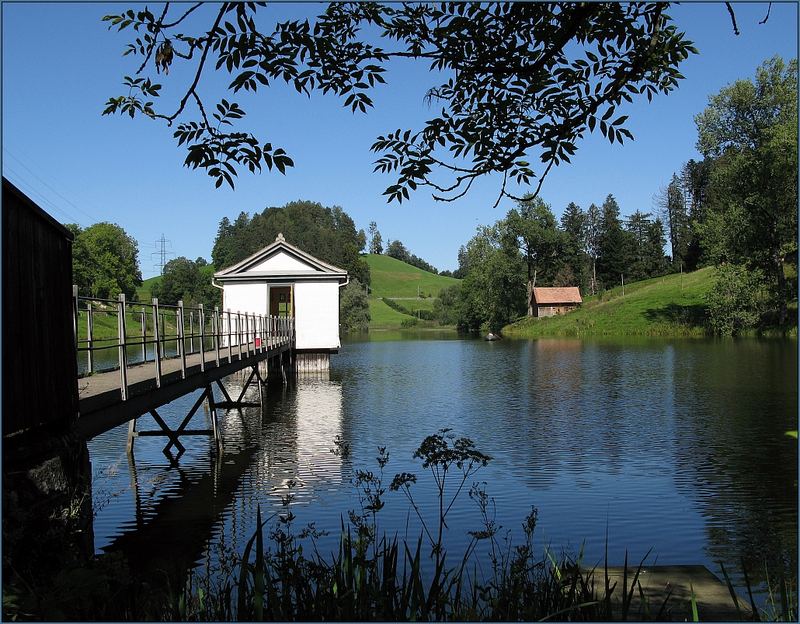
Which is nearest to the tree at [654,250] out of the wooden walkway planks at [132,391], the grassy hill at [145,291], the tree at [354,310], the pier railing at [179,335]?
the tree at [354,310]

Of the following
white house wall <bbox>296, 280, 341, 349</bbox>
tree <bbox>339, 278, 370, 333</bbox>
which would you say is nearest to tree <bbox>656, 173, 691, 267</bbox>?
tree <bbox>339, 278, 370, 333</bbox>

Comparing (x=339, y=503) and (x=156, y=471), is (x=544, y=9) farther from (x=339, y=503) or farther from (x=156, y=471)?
(x=156, y=471)

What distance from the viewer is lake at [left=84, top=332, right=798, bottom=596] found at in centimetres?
1068

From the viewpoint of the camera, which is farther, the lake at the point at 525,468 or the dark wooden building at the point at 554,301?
the dark wooden building at the point at 554,301

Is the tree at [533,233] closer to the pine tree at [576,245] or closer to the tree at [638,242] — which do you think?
the pine tree at [576,245]

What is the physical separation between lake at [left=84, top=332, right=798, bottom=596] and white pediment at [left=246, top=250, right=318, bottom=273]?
852 centimetres

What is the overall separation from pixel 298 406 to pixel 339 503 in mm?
14108

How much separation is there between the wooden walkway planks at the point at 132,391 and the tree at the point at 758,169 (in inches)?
1662

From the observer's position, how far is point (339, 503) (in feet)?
40.7

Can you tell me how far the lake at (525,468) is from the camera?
10680 mm

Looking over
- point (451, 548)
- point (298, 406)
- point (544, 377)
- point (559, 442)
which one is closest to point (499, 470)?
point (559, 442)

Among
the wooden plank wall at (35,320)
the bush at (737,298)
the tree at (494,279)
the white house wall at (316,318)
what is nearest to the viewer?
the wooden plank wall at (35,320)

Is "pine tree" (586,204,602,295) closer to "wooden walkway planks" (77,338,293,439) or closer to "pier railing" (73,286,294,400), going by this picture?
"pier railing" (73,286,294,400)

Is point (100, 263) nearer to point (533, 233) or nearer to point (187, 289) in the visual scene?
point (187, 289)
